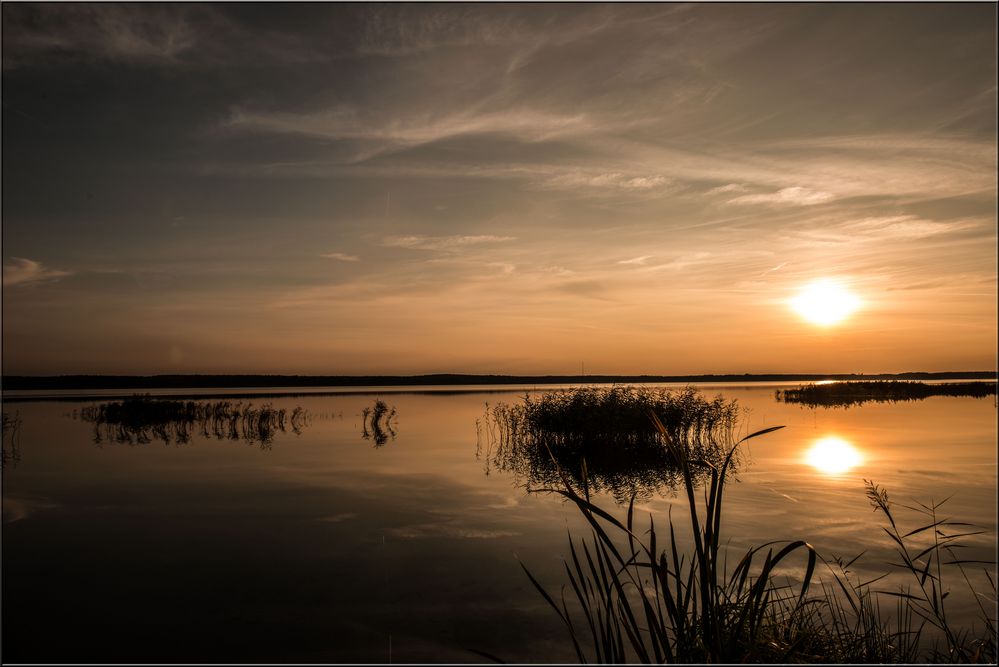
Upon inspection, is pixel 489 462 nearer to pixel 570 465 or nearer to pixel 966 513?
pixel 570 465

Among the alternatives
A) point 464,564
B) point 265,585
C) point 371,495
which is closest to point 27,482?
point 371,495

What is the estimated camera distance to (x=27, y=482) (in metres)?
18.0

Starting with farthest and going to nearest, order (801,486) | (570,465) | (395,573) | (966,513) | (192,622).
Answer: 1. (570,465)
2. (801,486)
3. (966,513)
4. (395,573)
5. (192,622)

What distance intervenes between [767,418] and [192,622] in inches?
1435

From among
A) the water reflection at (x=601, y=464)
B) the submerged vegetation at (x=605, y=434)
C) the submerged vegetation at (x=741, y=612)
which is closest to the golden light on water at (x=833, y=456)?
the water reflection at (x=601, y=464)

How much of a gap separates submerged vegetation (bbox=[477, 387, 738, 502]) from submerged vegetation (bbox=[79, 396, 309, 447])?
34.7 feet

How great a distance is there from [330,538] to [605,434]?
14598mm

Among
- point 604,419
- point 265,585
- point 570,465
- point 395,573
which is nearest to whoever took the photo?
point 265,585

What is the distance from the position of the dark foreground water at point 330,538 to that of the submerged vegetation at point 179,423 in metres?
3.33

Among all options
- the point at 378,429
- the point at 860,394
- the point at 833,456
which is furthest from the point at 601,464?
the point at 860,394

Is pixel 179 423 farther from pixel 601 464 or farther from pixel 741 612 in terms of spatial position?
pixel 741 612

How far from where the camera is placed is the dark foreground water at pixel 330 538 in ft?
26.1

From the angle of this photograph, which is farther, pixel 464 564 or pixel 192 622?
pixel 464 564

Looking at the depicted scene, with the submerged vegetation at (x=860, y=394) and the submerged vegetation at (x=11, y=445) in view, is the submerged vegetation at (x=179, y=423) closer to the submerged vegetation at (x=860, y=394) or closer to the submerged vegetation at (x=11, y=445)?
the submerged vegetation at (x=11, y=445)
